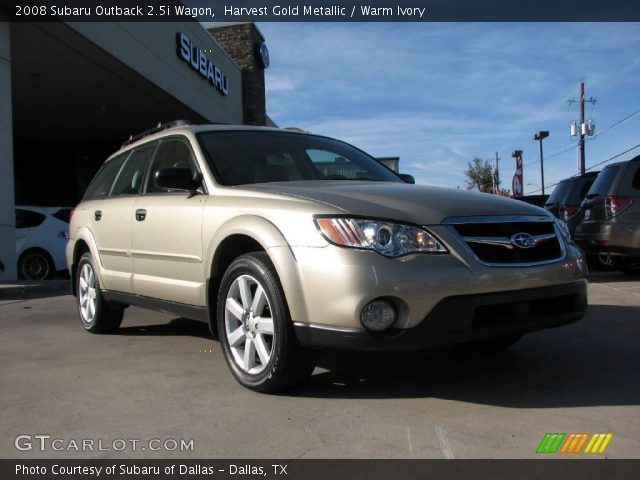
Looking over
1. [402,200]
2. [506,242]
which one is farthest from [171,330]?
[506,242]

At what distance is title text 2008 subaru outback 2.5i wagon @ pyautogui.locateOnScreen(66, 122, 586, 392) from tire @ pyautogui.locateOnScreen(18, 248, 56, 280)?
7409mm

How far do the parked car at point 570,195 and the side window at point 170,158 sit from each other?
7676 mm

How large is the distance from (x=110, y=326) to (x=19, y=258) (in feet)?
21.5

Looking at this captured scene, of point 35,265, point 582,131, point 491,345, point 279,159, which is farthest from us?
point 582,131

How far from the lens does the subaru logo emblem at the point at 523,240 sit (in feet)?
11.0

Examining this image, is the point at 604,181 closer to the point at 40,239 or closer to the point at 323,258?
the point at 323,258

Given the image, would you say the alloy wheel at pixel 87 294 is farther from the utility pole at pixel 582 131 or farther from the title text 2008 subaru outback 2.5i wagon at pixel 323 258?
the utility pole at pixel 582 131

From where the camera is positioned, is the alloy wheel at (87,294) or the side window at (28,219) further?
the side window at (28,219)

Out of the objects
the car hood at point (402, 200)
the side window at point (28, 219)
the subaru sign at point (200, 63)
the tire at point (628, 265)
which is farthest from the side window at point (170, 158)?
the subaru sign at point (200, 63)

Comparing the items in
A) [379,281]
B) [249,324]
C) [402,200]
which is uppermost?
[402,200]

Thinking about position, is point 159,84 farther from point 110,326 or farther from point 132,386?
point 132,386

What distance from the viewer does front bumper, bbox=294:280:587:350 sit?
303 centimetres

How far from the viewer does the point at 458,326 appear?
307cm

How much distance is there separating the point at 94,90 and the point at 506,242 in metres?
15.3
